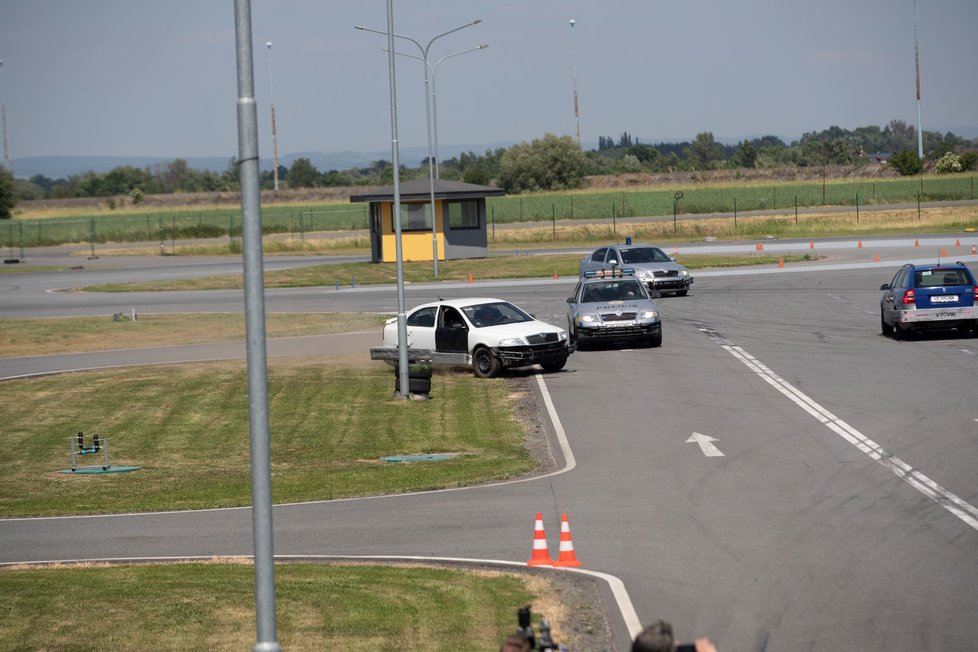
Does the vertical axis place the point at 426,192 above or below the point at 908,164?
below

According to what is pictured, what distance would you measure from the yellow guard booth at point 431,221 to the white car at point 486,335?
1259 inches

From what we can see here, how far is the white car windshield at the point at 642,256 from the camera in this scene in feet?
136

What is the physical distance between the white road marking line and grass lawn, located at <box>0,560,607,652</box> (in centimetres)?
479

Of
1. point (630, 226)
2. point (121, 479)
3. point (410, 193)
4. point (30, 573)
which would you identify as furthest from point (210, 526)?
point (630, 226)

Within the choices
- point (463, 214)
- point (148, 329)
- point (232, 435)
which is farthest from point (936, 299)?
point (463, 214)

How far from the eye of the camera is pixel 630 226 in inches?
3204

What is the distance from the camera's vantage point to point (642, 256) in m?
42.0

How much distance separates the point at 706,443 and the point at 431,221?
43438 mm

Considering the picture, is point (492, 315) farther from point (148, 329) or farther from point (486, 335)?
point (148, 329)

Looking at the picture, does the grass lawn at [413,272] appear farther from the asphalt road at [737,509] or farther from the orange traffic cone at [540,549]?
the orange traffic cone at [540,549]

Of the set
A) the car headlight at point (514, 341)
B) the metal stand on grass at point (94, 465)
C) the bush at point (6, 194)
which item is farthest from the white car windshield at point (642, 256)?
the bush at point (6, 194)

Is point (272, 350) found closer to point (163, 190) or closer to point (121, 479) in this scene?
point (121, 479)

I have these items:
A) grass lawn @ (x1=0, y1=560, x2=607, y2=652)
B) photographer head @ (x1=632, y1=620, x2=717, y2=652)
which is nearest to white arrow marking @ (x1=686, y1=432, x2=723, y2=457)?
grass lawn @ (x1=0, y1=560, x2=607, y2=652)

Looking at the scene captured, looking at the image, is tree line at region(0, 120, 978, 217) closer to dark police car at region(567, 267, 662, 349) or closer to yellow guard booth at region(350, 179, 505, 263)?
yellow guard booth at region(350, 179, 505, 263)
